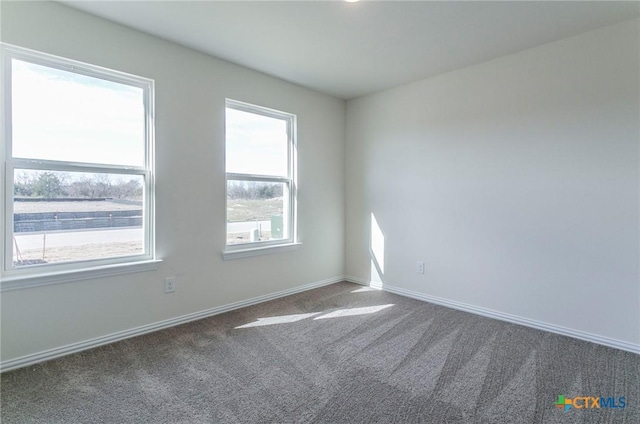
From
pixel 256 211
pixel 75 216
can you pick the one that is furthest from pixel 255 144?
pixel 75 216

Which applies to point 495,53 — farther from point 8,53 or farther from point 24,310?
point 24,310

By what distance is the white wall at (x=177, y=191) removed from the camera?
2.24 meters

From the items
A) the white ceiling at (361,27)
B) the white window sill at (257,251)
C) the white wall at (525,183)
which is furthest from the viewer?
the white window sill at (257,251)

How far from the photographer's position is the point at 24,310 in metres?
2.19

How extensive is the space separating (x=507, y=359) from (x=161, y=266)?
9.41 ft

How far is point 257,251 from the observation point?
11.6 ft

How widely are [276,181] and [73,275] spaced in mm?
2093

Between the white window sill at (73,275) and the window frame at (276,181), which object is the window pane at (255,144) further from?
the white window sill at (73,275)

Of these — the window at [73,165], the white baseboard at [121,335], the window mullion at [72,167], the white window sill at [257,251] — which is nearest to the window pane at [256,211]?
the white window sill at [257,251]

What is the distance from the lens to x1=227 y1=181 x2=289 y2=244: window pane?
339cm

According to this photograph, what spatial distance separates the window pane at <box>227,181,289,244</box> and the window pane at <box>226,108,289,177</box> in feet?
0.56

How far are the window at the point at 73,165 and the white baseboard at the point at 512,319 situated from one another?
279cm

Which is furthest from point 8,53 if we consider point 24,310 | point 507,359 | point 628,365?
point 628,365

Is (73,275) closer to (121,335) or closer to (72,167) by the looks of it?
(121,335)
